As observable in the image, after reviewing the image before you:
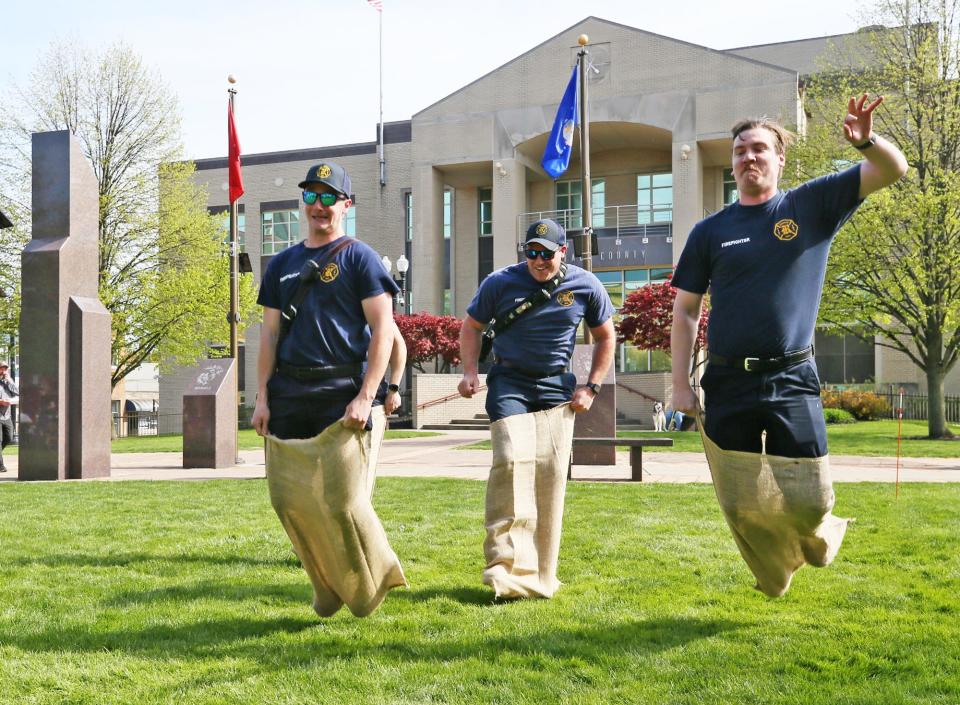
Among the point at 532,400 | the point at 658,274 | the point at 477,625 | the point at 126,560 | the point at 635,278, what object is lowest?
the point at 126,560

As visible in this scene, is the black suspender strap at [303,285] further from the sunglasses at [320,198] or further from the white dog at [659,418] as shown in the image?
the white dog at [659,418]

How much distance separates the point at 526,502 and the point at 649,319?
2172cm

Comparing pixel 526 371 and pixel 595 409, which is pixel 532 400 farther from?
pixel 595 409

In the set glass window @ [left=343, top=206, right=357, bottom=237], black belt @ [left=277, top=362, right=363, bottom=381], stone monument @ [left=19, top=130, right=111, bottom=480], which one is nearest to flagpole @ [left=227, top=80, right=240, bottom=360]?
stone monument @ [left=19, top=130, right=111, bottom=480]

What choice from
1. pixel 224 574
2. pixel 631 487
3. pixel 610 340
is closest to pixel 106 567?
pixel 224 574

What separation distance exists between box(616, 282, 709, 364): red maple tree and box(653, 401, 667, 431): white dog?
3662 millimetres

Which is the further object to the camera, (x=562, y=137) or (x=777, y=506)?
(x=562, y=137)

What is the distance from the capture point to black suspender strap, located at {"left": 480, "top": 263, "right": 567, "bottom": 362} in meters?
5.71

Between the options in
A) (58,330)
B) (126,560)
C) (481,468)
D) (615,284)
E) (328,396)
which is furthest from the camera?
(615,284)

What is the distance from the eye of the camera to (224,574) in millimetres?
6344

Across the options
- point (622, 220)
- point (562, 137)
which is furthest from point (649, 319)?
point (622, 220)

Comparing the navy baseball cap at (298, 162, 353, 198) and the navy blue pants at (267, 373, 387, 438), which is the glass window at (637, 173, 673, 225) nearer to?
the navy baseball cap at (298, 162, 353, 198)

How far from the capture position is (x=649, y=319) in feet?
87.6

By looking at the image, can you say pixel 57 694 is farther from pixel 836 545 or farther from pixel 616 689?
pixel 836 545
